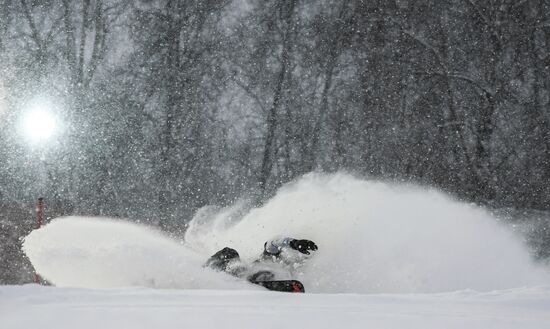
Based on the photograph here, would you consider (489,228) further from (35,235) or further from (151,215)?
(151,215)

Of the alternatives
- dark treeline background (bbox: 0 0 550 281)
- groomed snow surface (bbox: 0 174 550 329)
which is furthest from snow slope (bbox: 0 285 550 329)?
dark treeline background (bbox: 0 0 550 281)

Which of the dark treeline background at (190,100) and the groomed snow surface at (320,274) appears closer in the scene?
the groomed snow surface at (320,274)

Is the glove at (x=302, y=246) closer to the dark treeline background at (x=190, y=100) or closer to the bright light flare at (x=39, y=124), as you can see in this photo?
the dark treeline background at (x=190, y=100)

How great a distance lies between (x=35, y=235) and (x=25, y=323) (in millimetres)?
5011

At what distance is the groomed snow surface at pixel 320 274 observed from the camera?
4.14 meters

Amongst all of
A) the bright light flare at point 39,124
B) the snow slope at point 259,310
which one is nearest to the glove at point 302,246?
the snow slope at point 259,310

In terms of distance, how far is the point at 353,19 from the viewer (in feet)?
60.2

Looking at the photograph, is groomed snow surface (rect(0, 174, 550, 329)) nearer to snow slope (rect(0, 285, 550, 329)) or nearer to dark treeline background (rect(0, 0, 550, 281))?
snow slope (rect(0, 285, 550, 329))

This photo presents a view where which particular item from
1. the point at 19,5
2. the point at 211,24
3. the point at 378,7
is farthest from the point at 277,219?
the point at 19,5

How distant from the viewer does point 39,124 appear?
62.1 feet

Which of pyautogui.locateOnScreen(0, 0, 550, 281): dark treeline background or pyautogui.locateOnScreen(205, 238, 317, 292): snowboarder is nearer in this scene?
pyautogui.locateOnScreen(205, 238, 317, 292): snowboarder

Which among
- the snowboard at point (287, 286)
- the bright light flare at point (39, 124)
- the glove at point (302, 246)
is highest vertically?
the bright light flare at point (39, 124)

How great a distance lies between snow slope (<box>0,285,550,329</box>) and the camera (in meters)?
3.95

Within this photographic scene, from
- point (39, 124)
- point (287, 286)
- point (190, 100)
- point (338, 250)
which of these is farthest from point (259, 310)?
point (39, 124)
